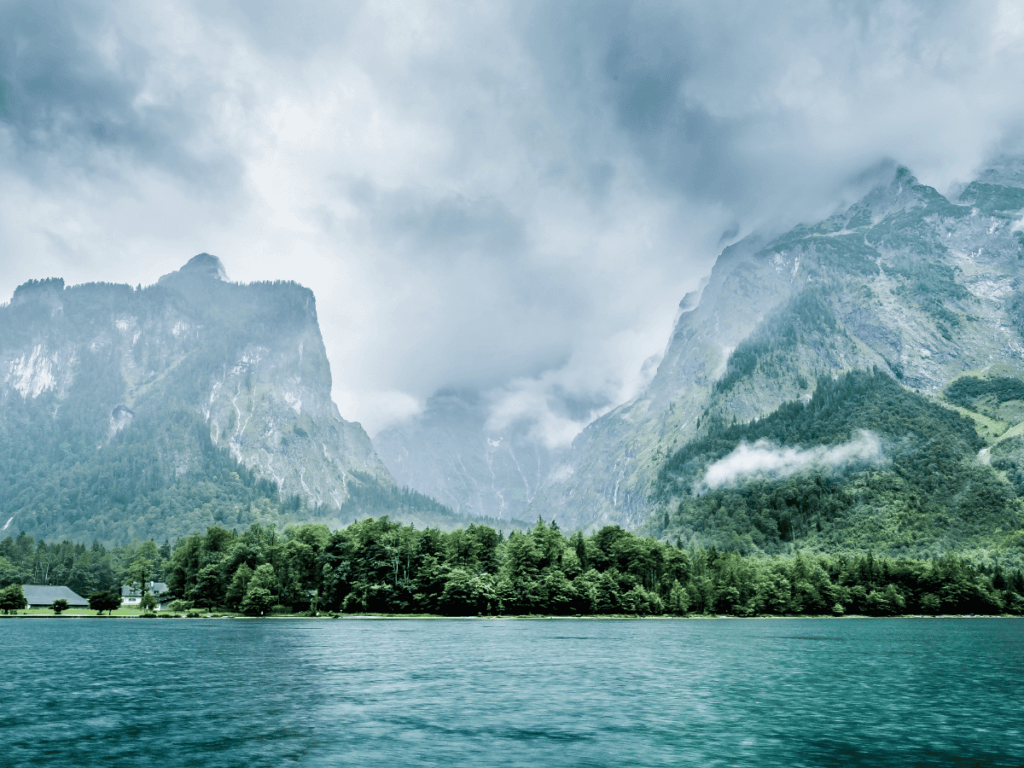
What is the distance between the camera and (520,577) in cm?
18800

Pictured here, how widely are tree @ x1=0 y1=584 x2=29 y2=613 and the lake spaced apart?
114508 millimetres

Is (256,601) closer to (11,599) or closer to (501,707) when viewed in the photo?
(11,599)

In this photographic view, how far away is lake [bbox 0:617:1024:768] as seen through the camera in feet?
103

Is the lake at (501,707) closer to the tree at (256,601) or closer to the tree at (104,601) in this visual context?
the tree at (256,601)

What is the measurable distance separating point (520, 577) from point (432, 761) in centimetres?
16222

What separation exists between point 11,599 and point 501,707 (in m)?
190

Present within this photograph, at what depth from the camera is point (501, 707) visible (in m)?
44.4

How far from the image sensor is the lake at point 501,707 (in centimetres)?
3139

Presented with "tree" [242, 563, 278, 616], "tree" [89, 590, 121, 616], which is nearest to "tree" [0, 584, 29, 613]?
"tree" [89, 590, 121, 616]

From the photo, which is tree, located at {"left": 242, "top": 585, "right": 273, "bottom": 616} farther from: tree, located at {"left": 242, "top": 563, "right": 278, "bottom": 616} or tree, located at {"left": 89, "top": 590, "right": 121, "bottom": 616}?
tree, located at {"left": 89, "top": 590, "right": 121, "bottom": 616}

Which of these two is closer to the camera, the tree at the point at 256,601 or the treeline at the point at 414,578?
the tree at the point at 256,601

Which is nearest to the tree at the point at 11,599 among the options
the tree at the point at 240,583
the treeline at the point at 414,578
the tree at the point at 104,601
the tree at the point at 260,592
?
the tree at the point at 104,601

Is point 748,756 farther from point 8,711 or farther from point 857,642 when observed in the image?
point 857,642

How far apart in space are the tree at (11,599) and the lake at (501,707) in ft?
376
